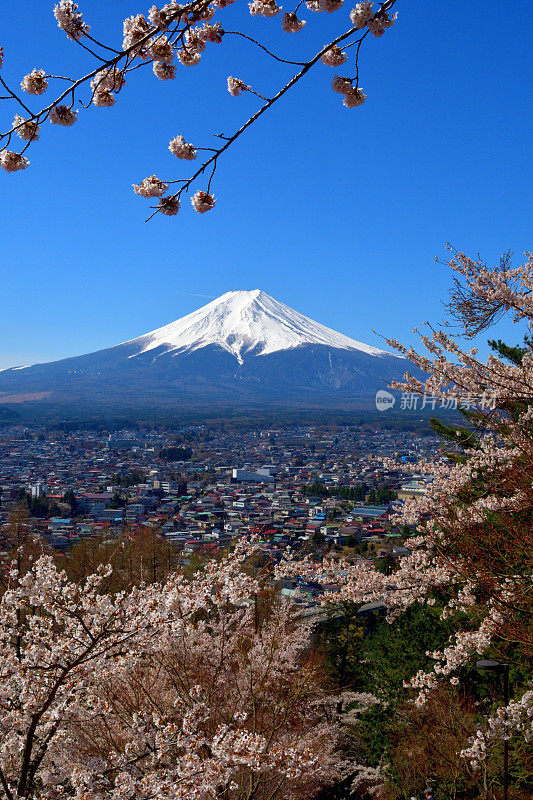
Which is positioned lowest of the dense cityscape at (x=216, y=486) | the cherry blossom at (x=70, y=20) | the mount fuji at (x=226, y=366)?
the dense cityscape at (x=216, y=486)

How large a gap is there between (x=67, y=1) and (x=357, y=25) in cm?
76

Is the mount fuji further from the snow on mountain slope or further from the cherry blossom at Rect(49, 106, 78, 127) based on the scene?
the cherry blossom at Rect(49, 106, 78, 127)

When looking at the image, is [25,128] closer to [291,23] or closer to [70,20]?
[70,20]

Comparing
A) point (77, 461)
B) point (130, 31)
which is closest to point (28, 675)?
point (130, 31)

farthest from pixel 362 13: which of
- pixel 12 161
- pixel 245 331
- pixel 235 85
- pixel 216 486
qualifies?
pixel 245 331

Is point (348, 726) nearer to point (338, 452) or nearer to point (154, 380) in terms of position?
point (338, 452)

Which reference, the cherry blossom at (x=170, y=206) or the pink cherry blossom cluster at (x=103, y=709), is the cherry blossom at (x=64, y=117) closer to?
the cherry blossom at (x=170, y=206)

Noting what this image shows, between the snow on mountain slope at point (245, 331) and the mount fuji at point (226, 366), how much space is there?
327mm

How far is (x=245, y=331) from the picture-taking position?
17150 cm

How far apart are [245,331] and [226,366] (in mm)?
24963

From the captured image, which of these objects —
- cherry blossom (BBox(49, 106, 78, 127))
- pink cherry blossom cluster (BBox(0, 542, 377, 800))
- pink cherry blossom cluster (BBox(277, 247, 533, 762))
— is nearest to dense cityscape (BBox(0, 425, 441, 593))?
pink cherry blossom cluster (BBox(277, 247, 533, 762))

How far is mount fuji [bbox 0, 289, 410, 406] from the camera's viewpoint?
12775 centimetres

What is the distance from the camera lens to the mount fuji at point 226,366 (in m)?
128

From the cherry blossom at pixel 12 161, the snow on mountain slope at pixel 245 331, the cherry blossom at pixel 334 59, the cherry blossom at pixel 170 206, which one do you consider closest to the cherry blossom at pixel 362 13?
the cherry blossom at pixel 334 59
